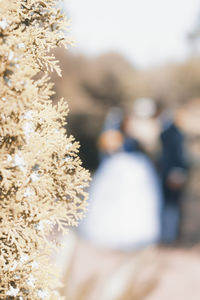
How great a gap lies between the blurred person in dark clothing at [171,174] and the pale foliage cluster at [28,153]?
650 centimetres

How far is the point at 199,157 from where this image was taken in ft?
45.1

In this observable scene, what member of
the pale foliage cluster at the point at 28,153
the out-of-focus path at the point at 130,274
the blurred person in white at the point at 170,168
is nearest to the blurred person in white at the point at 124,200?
the blurred person in white at the point at 170,168

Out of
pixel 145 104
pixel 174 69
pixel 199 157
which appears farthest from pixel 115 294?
pixel 174 69

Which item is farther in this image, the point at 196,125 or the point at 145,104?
the point at 196,125

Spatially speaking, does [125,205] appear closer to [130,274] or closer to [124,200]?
[124,200]

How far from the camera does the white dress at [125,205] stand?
8.02 metres

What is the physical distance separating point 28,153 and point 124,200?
6.96 m

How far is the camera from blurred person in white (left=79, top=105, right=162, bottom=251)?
26.3 feet

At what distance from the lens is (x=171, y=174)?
8477 mm

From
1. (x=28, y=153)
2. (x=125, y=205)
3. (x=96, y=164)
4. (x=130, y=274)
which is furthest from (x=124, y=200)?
(x=28, y=153)

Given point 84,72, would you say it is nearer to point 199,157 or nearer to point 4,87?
point 199,157

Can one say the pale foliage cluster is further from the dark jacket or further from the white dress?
the dark jacket

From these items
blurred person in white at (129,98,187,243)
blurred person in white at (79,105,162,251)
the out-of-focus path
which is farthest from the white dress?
the out-of-focus path

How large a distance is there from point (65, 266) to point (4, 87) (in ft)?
12.9
